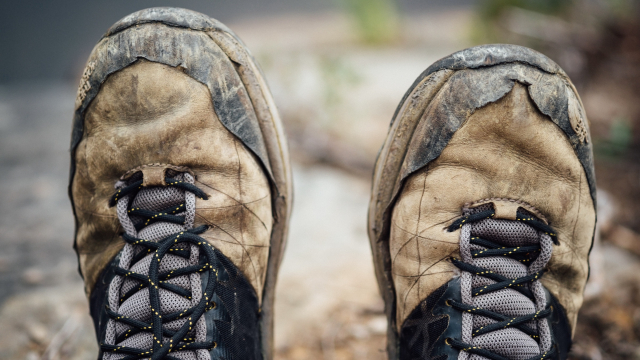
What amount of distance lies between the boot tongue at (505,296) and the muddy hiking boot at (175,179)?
587mm

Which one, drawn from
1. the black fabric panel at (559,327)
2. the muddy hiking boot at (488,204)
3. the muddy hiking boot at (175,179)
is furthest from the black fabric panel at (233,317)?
the black fabric panel at (559,327)

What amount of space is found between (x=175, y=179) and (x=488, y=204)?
0.84 meters

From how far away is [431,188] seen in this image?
121 cm

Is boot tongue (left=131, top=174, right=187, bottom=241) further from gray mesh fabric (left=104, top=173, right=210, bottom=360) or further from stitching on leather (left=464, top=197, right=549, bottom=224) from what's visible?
stitching on leather (left=464, top=197, right=549, bottom=224)

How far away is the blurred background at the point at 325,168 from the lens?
162 centimetres

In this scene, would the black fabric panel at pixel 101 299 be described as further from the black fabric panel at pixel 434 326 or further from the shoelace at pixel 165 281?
the black fabric panel at pixel 434 326

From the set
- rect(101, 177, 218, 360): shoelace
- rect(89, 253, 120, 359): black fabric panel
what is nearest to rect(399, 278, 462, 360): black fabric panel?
rect(101, 177, 218, 360): shoelace

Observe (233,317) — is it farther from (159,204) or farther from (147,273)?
(159,204)

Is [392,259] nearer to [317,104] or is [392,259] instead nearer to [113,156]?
[113,156]

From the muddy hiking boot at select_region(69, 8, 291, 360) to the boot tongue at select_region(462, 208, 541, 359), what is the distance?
587 mm

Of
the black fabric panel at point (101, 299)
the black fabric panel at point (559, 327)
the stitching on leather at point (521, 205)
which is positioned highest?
the stitching on leather at point (521, 205)

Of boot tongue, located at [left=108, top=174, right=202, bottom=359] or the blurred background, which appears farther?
→ the blurred background

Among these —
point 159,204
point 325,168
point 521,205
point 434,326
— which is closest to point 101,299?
point 159,204

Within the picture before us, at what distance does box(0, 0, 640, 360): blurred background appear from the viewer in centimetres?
162
